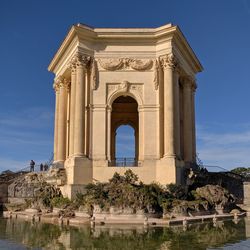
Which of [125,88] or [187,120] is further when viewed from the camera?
[187,120]

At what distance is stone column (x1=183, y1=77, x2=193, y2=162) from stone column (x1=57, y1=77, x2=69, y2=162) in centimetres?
936

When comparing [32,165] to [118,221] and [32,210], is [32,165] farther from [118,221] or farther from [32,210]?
[118,221]

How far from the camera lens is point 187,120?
107 ft

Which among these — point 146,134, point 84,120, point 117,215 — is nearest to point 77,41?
point 84,120

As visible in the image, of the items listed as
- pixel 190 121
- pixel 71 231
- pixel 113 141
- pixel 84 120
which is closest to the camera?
pixel 71 231

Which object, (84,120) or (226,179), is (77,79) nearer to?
(84,120)

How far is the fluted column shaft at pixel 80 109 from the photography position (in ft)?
87.2

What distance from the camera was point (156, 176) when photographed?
26.7 metres

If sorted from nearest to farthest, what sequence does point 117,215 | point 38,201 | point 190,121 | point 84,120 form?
point 117,215 → point 38,201 → point 84,120 → point 190,121

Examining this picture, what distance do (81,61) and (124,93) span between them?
11.8 feet

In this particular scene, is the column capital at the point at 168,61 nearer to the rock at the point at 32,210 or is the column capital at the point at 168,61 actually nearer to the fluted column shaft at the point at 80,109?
the fluted column shaft at the point at 80,109

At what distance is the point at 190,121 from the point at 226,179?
5.42 meters

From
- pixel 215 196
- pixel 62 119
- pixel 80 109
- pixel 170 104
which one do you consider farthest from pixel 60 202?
pixel 62 119

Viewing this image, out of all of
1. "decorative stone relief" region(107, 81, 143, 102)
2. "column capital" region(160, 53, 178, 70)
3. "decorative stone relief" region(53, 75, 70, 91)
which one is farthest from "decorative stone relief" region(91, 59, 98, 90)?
"decorative stone relief" region(53, 75, 70, 91)
